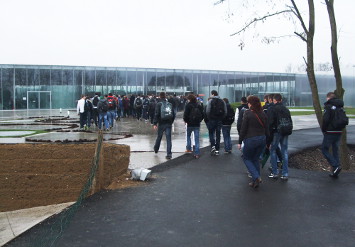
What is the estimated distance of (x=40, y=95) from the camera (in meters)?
47.1

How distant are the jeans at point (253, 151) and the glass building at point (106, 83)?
3932cm

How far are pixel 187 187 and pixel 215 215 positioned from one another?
1.83m

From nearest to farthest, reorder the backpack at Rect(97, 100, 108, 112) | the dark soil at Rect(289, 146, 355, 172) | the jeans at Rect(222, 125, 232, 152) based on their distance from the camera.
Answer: the jeans at Rect(222, 125, 232, 152)
the dark soil at Rect(289, 146, 355, 172)
the backpack at Rect(97, 100, 108, 112)

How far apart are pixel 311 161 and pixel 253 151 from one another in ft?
19.6

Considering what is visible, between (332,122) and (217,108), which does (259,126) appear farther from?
(217,108)

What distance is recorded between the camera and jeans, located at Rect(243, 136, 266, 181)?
7.68 m

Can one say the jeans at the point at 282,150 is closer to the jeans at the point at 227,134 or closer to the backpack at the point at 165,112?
the jeans at the point at 227,134

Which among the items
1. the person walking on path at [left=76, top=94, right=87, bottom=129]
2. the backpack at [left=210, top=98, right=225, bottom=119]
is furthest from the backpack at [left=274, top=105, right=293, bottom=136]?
the person walking on path at [left=76, top=94, right=87, bottom=129]

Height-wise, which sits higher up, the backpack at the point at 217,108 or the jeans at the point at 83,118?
the backpack at the point at 217,108

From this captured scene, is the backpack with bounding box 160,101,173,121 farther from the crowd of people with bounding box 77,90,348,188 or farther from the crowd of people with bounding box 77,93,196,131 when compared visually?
the crowd of people with bounding box 77,93,196,131

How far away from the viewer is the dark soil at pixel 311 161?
1214 centimetres

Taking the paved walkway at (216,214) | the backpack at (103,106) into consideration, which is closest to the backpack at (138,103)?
the backpack at (103,106)

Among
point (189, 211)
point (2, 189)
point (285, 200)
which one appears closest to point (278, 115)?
point (285, 200)

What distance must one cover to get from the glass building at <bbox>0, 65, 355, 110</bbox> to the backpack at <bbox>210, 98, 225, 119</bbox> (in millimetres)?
35714
